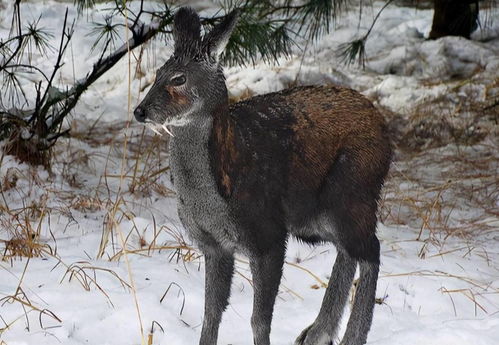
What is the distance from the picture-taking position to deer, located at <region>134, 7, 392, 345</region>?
232 cm

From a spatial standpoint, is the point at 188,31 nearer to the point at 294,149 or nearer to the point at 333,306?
the point at 294,149

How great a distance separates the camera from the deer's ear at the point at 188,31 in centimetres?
231

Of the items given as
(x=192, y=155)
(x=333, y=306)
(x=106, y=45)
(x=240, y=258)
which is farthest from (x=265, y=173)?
(x=106, y=45)

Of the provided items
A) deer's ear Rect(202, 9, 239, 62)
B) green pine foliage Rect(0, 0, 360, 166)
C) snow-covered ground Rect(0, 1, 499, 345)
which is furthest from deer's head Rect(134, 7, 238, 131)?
green pine foliage Rect(0, 0, 360, 166)

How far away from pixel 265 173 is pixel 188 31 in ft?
1.72

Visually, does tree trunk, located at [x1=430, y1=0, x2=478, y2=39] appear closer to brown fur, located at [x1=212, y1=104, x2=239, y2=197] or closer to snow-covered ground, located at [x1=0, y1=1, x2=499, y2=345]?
snow-covered ground, located at [x1=0, y1=1, x2=499, y2=345]

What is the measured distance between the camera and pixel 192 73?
230cm

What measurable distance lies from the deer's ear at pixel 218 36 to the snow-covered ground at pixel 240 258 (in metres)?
0.39

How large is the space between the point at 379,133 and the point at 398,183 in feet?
8.34

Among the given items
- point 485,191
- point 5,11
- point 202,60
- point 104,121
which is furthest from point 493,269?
point 5,11

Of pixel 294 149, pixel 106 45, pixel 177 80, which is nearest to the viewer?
pixel 177 80

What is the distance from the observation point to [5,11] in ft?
28.3

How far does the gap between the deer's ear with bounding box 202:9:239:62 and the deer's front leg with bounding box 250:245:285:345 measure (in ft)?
2.18

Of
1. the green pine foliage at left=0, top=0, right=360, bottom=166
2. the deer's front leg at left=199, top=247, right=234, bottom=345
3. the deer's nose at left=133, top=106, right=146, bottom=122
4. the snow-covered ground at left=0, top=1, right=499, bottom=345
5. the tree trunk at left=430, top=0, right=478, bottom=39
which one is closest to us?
the deer's nose at left=133, top=106, right=146, bottom=122
